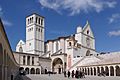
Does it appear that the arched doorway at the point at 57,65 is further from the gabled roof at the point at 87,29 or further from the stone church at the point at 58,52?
the gabled roof at the point at 87,29

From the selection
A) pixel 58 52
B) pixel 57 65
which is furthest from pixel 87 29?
pixel 57 65

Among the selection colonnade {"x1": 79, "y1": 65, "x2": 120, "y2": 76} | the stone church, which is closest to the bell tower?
the stone church

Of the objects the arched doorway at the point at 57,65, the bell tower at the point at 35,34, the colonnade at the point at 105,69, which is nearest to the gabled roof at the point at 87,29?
the arched doorway at the point at 57,65

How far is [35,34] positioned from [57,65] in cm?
1292

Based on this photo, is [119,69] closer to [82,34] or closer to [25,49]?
[82,34]

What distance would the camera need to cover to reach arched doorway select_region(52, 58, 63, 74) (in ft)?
259

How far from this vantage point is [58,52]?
8194 centimetres

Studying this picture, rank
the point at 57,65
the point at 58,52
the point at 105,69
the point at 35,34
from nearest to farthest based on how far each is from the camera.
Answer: the point at 105,69 < the point at 57,65 < the point at 58,52 < the point at 35,34

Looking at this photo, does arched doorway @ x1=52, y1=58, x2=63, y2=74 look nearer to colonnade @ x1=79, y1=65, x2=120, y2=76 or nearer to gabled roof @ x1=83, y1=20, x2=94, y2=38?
gabled roof @ x1=83, y1=20, x2=94, y2=38

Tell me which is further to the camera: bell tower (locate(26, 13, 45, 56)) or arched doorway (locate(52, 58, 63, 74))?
bell tower (locate(26, 13, 45, 56))

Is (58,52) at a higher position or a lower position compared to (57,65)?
higher

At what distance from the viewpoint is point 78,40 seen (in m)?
80.8

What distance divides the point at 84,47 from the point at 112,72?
22.5 m

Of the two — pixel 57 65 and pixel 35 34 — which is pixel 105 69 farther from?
pixel 35 34
